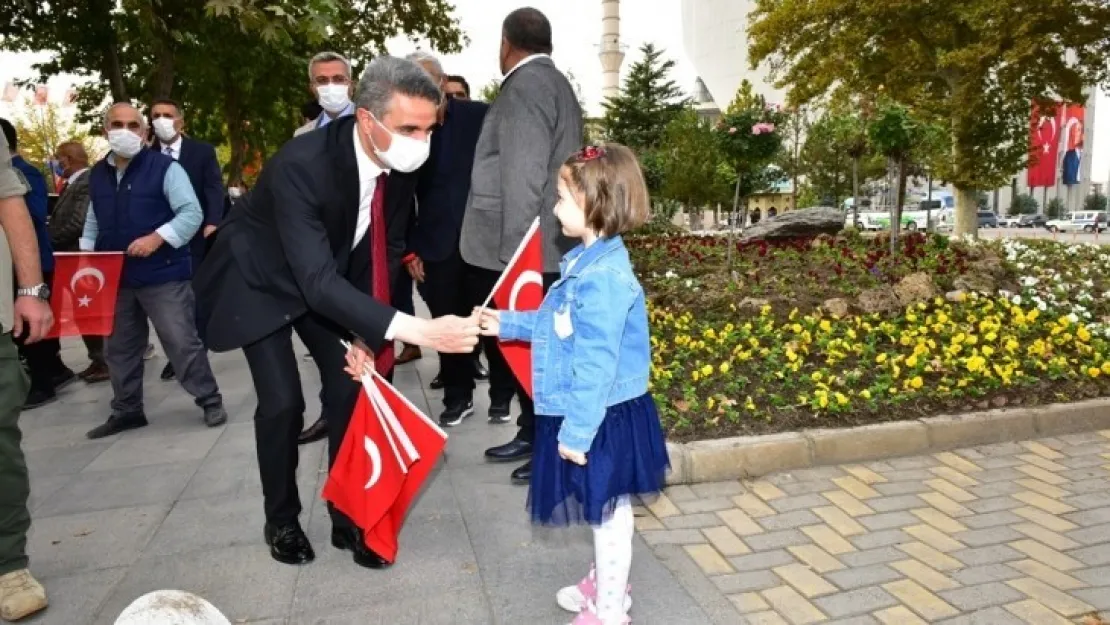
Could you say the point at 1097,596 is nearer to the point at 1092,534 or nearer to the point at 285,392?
the point at 1092,534

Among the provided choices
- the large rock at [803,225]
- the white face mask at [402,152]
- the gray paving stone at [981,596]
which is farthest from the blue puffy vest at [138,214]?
the large rock at [803,225]

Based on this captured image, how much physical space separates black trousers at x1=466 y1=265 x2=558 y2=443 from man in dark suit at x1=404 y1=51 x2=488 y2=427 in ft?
0.37

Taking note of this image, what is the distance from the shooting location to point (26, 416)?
18.9 ft

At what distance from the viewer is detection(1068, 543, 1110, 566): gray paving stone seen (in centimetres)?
326

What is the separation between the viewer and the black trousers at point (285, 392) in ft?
10.4

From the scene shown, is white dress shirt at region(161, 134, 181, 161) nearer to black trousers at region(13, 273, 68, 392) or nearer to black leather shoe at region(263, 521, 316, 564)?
black trousers at region(13, 273, 68, 392)

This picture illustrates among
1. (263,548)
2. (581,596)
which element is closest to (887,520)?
(581,596)

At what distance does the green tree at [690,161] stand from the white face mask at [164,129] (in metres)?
17.9

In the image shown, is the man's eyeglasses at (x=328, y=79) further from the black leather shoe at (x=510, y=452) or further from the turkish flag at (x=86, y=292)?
the black leather shoe at (x=510, y=452)

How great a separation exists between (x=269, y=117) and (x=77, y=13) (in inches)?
493

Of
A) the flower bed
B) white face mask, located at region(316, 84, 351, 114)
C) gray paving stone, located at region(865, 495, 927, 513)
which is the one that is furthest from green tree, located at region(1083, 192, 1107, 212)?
white face mask, located at region(316, 84, 351, 114)

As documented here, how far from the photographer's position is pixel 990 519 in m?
3.69

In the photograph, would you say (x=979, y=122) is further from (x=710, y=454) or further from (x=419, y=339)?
(x=419, y=339)

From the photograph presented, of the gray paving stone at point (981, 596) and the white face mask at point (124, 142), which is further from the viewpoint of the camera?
the white face mask at point (124, 142)
